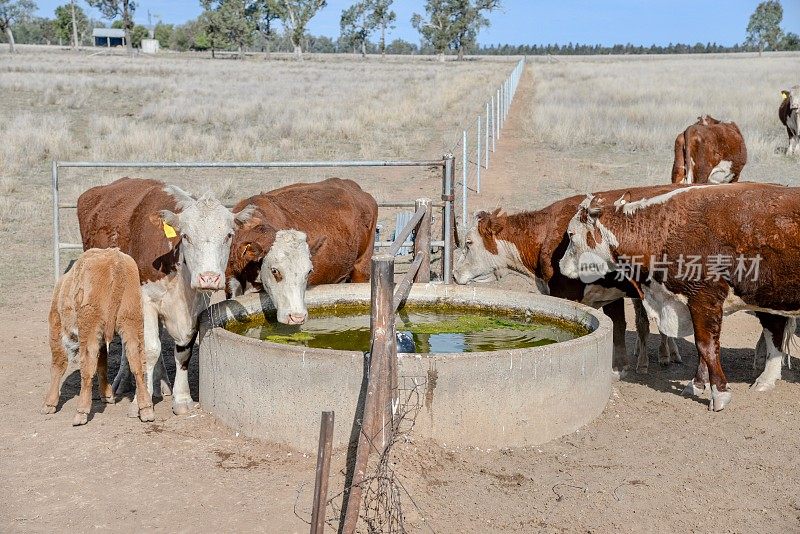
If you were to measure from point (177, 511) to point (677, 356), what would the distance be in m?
4.91

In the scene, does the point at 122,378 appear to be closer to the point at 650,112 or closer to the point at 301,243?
the point at 301,243

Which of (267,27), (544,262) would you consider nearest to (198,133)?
(544,262)

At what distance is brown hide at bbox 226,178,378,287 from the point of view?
22.5ft

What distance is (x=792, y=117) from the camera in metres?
20.2

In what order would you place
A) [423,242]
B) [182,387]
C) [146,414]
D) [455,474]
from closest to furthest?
[455,474], [146,414], [182,387], [423,242]

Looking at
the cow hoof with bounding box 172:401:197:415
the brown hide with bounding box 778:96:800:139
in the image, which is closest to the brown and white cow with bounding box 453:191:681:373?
the cow hoof with bounding box 172:401:197:415

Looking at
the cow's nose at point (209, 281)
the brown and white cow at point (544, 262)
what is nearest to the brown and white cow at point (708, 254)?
the brown and white cow at point (544, 262)

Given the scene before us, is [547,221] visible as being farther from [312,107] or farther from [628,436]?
[312,107]

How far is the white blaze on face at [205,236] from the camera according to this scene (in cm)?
579

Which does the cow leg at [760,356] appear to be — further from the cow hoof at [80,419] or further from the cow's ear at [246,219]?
the cow hoof at [80,419]

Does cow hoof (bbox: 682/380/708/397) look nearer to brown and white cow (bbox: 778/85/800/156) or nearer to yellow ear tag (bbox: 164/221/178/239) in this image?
yellow ear tag (bbox: 164/221/178/239)

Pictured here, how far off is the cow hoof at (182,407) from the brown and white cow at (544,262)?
118 inches

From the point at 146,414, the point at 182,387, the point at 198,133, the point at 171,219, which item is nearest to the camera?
the point at 171,219

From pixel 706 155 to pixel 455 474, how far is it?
7567mm
